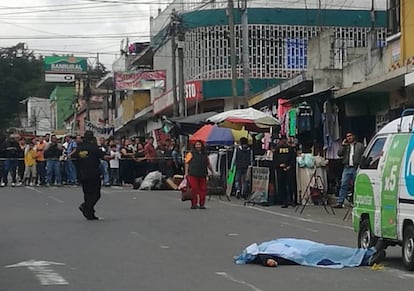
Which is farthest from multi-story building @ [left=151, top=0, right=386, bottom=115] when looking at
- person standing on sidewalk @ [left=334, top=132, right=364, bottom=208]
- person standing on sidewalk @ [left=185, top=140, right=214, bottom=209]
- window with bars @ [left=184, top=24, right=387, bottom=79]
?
person standing on sidewalk @ [left=334, top=132, right=364, bottom=208]

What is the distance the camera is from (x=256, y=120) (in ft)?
85.6

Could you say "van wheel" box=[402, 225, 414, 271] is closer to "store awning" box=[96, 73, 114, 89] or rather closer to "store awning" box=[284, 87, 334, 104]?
"store awning" box=[284, 87, 334, 104]

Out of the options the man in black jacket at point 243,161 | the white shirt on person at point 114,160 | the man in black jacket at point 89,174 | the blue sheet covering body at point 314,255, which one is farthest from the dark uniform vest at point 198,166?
the white shirt on person at point 114,160

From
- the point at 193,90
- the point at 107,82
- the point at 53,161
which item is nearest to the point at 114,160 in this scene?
the point at 53,161

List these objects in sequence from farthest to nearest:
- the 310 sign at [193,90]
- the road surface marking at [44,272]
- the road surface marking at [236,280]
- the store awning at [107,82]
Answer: the store awning at [107,82] → the 310 sign at [193,90] → the road surface marking at [44,272] → the road surface marking at [236,280]

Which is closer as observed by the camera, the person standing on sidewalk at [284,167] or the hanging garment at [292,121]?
the person standing on sidewalk at [284,167]

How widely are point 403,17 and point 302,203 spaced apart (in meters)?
5.48

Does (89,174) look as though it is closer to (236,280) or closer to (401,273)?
(236,280)

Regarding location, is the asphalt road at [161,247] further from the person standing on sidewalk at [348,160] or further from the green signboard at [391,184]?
the person standing on sidewalk at [348,160]

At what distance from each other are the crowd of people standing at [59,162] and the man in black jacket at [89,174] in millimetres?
12076

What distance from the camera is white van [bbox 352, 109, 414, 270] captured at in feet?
38.5

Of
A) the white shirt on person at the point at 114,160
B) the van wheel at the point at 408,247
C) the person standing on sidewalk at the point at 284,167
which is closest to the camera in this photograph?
the van wheel at the point at 408,247

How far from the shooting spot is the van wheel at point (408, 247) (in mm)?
11664

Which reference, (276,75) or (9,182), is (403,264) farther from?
(276,75)
